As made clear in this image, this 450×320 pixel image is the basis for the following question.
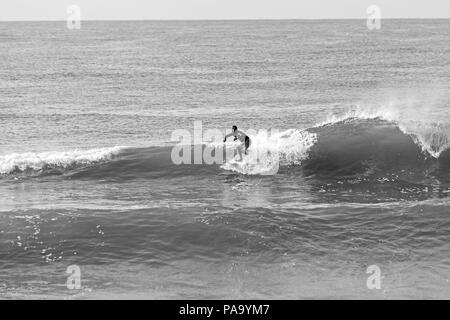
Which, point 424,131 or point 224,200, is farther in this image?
point 424,131

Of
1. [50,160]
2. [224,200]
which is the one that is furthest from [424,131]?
[50,160]

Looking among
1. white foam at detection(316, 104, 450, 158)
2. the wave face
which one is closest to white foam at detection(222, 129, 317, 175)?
the wave face

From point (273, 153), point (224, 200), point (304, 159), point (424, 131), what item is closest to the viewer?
point (224, 200)

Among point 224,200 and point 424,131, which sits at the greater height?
point 424,131

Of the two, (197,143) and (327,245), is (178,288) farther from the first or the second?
(197,143)

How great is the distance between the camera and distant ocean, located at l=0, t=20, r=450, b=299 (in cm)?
1477

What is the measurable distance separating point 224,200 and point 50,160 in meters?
8.50

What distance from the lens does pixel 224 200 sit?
20.5m


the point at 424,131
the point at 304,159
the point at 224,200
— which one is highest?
the point at 424,131

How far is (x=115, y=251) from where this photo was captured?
16.6m

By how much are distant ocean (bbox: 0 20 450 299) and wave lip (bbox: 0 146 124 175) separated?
79 millimetres

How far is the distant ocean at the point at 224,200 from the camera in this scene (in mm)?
14773

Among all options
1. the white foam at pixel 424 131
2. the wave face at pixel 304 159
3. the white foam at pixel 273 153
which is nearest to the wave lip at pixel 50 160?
the wave face at pixel 304 159

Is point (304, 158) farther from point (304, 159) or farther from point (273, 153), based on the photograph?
point (273, 153)
